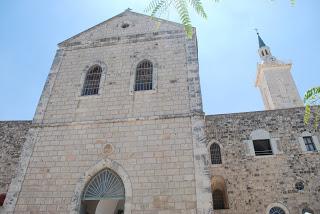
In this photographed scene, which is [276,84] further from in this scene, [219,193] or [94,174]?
[94,174]

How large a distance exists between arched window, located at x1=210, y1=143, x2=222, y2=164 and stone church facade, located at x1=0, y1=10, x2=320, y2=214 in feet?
0.24

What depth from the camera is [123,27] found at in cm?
1153

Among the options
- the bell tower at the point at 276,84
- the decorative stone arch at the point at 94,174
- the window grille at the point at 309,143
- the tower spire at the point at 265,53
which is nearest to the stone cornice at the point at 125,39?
the decorative stone arch at the point at 94,174

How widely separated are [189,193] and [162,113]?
277 centimetres

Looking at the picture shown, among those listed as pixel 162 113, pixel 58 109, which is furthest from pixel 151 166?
pixel 58 109

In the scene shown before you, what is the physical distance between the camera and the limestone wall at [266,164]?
464 inches

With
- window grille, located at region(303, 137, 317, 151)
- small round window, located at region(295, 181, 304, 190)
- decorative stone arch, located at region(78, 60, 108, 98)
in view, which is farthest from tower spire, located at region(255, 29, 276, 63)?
decorative stone arch, located at region(78, 60, 108, 98)

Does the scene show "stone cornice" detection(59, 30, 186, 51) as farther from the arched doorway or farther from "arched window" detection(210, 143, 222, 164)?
"arched window" detection(210, 143, 222, 164)

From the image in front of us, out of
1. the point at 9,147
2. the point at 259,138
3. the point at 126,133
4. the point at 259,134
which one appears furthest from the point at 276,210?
the point at 9,147

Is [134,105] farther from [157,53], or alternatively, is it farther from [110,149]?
[157,53]

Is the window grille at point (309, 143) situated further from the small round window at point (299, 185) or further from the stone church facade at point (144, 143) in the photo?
the small round window at point (299, 185)

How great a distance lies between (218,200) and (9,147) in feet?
37.9

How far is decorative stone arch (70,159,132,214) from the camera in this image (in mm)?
7214

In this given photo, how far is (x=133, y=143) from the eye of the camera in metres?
8.16
